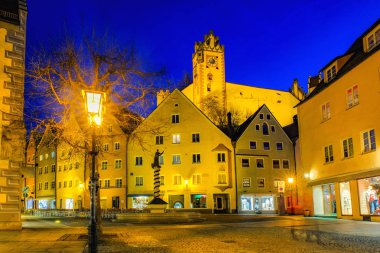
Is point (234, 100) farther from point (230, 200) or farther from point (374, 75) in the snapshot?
→ point (374, 75)

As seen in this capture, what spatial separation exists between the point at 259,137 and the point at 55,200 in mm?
33376

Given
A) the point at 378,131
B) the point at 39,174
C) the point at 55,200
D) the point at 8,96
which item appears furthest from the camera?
the point at 39,174

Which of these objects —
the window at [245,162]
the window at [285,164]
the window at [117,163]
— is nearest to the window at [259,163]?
the window at [245,162]

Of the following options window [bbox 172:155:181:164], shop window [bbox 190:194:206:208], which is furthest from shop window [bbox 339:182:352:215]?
window [bbox 172:155:181:164]

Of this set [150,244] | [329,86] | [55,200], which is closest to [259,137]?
[329,86]

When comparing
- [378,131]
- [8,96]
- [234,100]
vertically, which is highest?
[234,100]

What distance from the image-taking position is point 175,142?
57.2 metres

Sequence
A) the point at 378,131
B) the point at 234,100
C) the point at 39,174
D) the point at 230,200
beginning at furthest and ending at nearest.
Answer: the point at 234,100, the point at 39,174, the point at 230,200, the point at 378,131

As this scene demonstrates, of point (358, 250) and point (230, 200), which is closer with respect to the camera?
point (358, 250)

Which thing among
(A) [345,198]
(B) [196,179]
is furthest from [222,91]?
(A) [345,198]

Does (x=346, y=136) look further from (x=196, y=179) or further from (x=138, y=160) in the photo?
(x=138, y=160)

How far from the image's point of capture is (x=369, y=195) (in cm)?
2642

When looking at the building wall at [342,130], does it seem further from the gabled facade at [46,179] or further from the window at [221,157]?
the gabled facade at [46,179]

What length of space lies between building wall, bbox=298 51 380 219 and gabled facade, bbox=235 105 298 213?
2094cm
